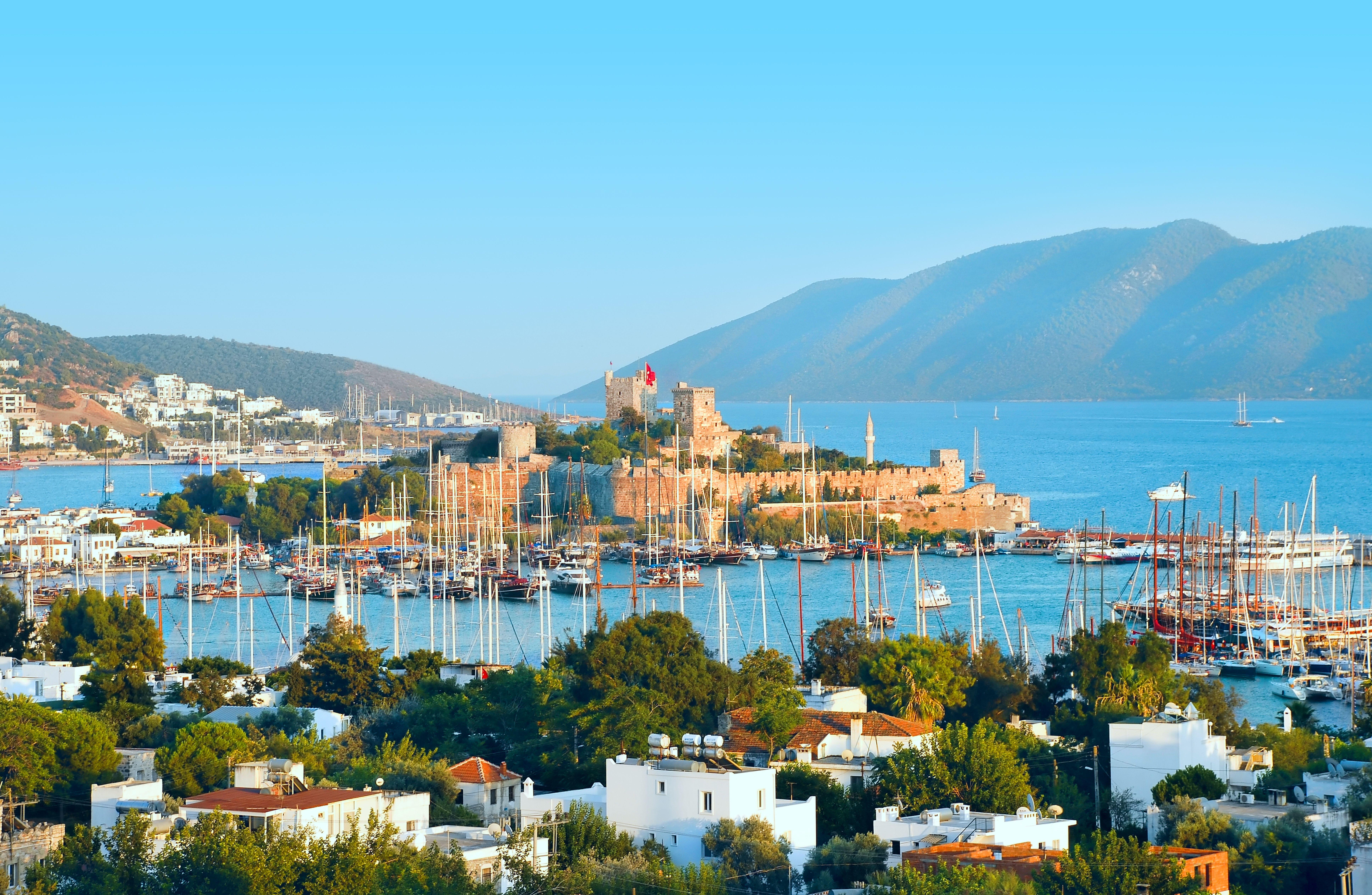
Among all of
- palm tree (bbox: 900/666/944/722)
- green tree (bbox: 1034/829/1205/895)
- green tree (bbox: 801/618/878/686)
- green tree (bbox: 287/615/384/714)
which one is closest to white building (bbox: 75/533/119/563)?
green tree (bbox: 287/615/384/714)

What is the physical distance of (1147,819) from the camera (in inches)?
573

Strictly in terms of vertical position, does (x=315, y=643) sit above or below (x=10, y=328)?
below

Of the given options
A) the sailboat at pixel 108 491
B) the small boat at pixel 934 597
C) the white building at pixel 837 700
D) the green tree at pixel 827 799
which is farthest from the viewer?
the sailboat at pixel 108 491

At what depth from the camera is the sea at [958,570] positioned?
1292 inches

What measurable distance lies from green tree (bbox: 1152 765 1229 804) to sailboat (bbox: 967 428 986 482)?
152ft

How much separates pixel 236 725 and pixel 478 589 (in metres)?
20.3

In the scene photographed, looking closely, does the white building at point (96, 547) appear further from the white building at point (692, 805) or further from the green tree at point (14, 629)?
the white building at point (692, 805)

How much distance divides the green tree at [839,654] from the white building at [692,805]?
291 inches

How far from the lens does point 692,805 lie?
13.6 meters

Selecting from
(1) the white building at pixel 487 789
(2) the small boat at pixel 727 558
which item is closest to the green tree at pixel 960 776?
(1) the white building at pixel 487 789

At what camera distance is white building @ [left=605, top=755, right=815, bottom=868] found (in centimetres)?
1336

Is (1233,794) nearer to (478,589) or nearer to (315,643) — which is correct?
(315,643)

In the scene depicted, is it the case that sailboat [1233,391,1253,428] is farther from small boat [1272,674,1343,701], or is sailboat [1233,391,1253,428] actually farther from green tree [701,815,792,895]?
green tree [701,815,792,895]

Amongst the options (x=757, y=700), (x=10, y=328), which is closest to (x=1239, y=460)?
(x=757, y=700)
